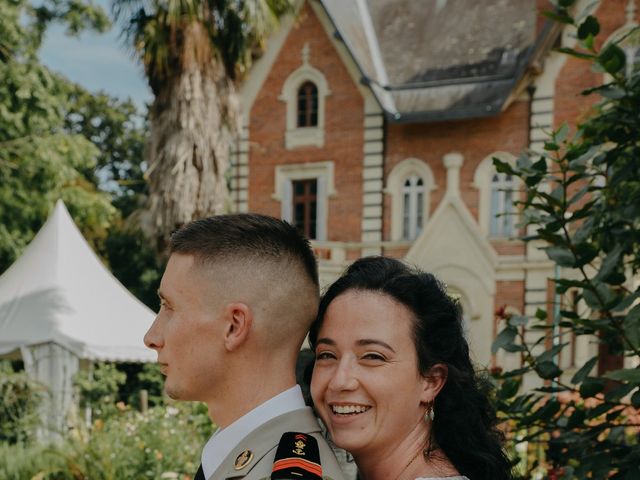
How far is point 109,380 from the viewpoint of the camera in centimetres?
1661

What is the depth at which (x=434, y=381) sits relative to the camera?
209 cm

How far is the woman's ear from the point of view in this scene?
2055 mm

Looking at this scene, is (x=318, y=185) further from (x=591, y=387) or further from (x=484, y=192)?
(x=591, y=387)

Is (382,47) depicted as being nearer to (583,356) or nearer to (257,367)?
(583,356)

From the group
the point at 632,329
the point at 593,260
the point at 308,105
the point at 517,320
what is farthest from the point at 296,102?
the point at 632,329

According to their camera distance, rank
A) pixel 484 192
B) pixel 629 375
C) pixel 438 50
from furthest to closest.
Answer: pixel 438 50 → pixel 484 192 → pixel 629 375

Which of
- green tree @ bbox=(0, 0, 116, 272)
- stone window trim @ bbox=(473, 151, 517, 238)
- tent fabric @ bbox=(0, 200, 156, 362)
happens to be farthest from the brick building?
tent fabric @ bbox=(0, 200, 156, 362)

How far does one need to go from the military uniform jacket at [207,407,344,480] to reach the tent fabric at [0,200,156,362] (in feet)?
32.4

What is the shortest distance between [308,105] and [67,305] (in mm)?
9817

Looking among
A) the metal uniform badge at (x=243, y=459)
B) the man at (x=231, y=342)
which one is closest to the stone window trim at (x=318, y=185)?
the man at (x=231, y=342)

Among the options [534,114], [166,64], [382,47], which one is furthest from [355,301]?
[382,47]

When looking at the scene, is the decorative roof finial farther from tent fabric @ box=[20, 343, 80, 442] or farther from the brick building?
tent fabric @ box=[20, 343, 80, 442]

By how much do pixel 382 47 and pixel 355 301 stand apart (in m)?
18.9

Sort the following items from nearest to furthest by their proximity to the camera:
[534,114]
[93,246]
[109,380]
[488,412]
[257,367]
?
1. [257,367]
2. [488,412]
3. [109,380]
4. [534,114]
5. [93,246]
